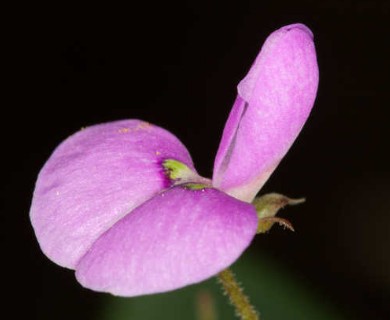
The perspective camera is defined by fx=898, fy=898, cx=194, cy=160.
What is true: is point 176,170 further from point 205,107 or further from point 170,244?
point 205,107

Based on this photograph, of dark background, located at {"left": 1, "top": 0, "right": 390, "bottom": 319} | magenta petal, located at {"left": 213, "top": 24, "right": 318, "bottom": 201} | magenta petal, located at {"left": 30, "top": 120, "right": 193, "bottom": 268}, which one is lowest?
dark background, located at {"left": 1, "top": 0, "right": 390, "bottom": 319}

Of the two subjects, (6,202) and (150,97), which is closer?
(6,202)

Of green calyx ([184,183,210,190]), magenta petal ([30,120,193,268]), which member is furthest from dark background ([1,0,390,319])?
green calyx ([184,183,210,190])

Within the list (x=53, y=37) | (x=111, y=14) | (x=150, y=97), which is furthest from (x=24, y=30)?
(x=150, y=97)

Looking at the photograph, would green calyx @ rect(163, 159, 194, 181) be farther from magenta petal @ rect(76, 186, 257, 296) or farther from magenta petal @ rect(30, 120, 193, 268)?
magenta petal @ rect(76, 186, 257, 296)

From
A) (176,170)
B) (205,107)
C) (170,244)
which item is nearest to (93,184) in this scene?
(176,170)

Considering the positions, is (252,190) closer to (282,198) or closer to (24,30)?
(282,198)

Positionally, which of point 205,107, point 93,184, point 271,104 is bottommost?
point 205,107
